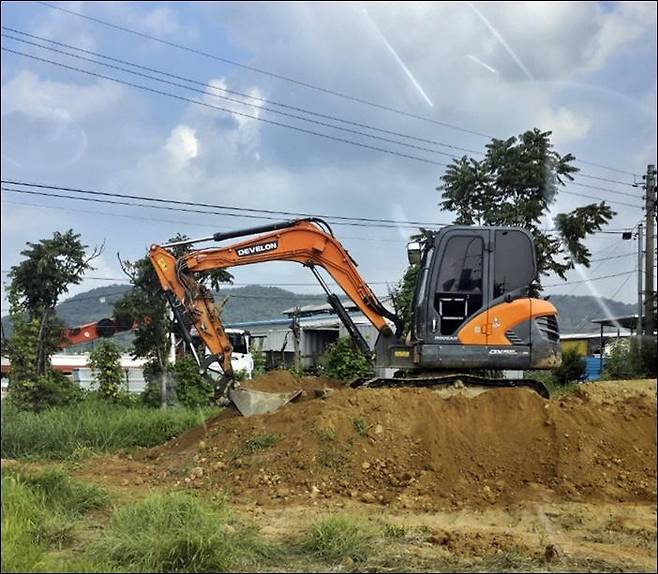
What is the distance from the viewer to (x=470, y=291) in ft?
31.6

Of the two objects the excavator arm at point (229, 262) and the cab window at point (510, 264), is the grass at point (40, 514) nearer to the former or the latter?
the excavator arm at point (229, 262)

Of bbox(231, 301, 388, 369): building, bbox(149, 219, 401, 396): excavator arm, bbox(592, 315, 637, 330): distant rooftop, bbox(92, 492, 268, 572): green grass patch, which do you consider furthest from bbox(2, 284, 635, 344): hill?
bbox(231, 301, 388, 369): building

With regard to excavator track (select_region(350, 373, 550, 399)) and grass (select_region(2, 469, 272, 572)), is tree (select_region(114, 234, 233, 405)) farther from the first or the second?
grass (select_region(2, 469, 272, 572))

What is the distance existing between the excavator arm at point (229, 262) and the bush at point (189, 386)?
11.5 feet

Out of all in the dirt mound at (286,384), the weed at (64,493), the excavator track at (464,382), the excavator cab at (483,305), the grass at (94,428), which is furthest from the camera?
the dirt mound at (286,384)

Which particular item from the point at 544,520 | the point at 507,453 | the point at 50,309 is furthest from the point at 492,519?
the point at 50,309

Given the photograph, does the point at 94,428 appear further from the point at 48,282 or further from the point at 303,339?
the point at 303,339

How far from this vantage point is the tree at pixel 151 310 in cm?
1255

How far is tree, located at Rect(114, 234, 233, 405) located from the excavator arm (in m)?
0.29

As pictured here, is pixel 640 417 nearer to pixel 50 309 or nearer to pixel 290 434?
pixel 290 434

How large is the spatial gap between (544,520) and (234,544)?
287 cm

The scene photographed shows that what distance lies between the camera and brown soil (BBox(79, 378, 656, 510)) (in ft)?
22.8

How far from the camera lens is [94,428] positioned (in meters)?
11.0

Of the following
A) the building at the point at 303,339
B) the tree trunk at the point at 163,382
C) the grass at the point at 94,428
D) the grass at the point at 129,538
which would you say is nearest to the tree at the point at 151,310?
the tree trunk at the point at 163,382
